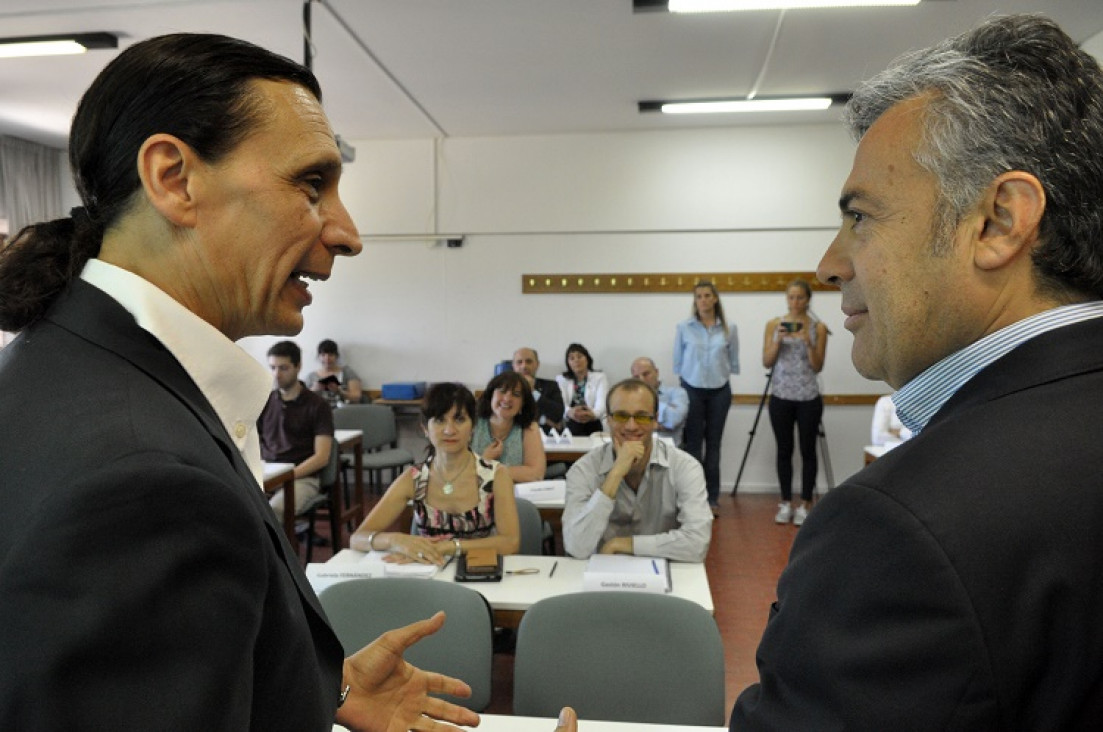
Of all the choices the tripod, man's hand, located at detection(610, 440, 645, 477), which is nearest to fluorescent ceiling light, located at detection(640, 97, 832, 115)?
the tripod

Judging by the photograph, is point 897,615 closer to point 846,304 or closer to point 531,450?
point 846,304

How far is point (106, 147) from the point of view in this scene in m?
0.80

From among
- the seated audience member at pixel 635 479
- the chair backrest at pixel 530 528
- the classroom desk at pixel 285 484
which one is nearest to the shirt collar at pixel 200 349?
the seated audience member at pixel 635 479

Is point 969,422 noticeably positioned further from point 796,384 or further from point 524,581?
point 796,384

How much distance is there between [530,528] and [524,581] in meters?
0.80

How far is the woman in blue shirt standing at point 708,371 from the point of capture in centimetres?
640

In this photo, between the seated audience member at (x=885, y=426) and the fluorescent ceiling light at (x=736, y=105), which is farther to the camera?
the fluorescent ceiling light at (x=736, y=105)

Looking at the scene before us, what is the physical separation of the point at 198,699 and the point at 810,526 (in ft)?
1.94

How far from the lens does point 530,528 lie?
3439mm

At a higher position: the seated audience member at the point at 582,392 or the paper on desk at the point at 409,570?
the seated audience member at the point at 582,392

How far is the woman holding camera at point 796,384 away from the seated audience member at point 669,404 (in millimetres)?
755

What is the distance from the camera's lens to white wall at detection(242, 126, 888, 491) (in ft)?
23.1

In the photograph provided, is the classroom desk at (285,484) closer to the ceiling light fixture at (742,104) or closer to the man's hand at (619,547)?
the man's hand at (619,547)

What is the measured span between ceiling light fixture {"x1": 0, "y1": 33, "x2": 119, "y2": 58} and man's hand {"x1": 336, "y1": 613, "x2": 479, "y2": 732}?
499 cm
